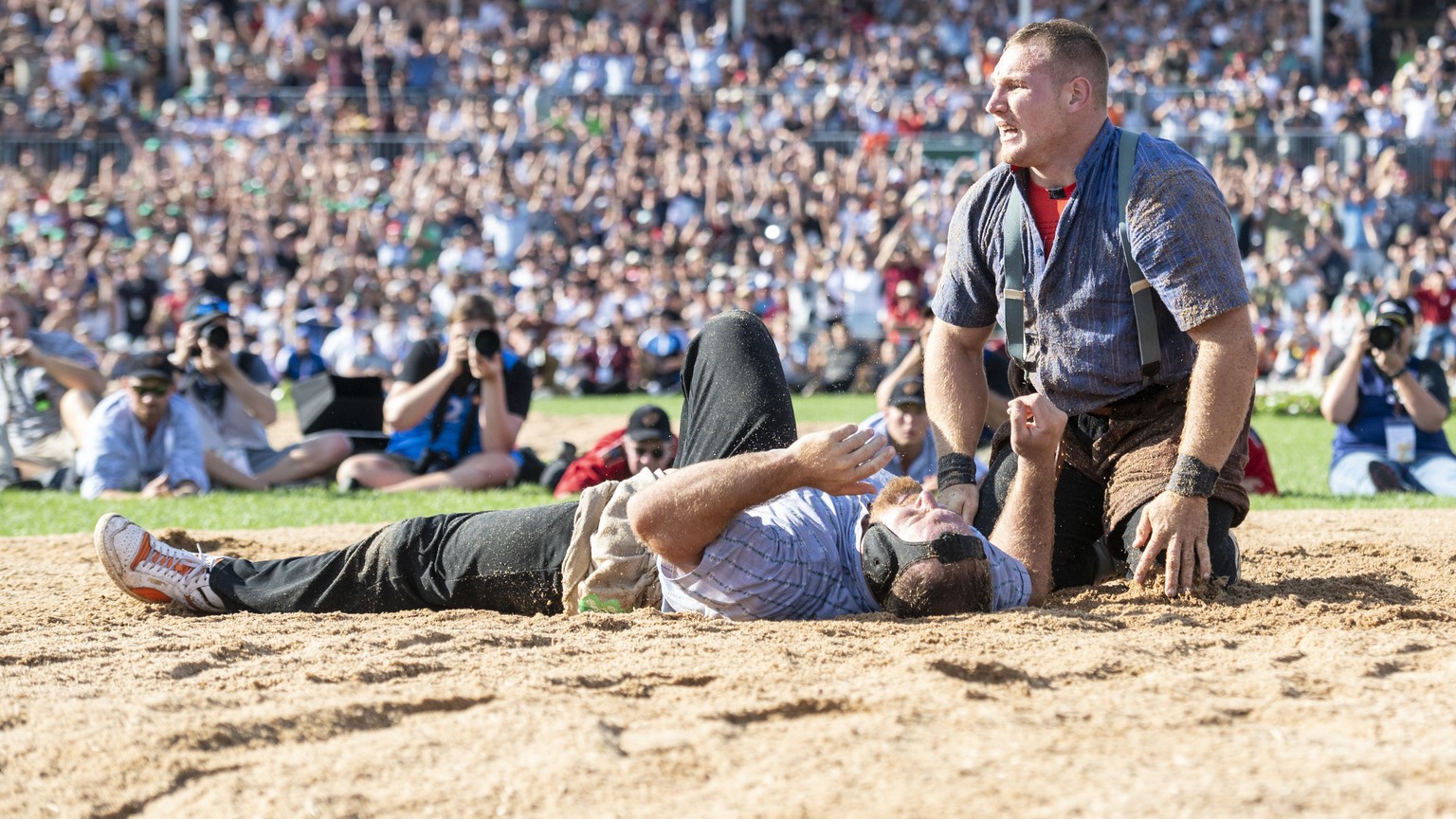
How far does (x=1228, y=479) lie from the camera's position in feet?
15.1

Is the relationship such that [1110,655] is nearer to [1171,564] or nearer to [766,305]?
[1171,564]

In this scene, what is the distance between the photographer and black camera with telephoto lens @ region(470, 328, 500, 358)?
28.6ft

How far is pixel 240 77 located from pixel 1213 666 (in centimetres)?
2285

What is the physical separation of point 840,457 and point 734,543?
1.53 ft

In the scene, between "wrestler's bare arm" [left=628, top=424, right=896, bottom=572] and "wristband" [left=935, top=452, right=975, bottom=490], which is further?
"wristband" [left=935, top=452, right=975, bottom=490]

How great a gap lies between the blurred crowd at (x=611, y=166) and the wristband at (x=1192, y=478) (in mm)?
13139

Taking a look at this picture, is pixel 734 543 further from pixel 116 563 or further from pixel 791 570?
pixel 116 563

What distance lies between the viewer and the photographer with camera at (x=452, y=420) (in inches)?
359

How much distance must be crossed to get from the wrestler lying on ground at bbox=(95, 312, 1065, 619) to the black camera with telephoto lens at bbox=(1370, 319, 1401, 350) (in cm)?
516

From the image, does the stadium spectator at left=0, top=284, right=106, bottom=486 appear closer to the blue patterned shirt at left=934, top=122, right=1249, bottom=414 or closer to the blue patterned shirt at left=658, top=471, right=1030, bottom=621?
the blue patterned shirt at left=658, top=471, right=1030, bottom=621

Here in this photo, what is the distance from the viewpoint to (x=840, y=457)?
3.76 meters

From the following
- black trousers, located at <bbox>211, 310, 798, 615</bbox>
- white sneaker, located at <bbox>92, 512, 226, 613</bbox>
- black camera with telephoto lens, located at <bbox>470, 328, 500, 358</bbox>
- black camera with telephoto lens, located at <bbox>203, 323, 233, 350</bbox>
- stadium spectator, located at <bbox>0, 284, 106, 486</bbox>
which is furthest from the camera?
stadium spectator, located at <bbox>0, 284, 106, 486</bbox>

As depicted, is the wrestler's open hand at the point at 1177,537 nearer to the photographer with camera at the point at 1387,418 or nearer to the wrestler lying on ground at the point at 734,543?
the wrestler lying on ground at the point at 734,543

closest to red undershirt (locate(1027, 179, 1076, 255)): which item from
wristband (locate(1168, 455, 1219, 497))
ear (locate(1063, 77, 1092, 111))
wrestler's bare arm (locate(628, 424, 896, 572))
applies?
ear (locate(1063, 77, 1092, 111))
